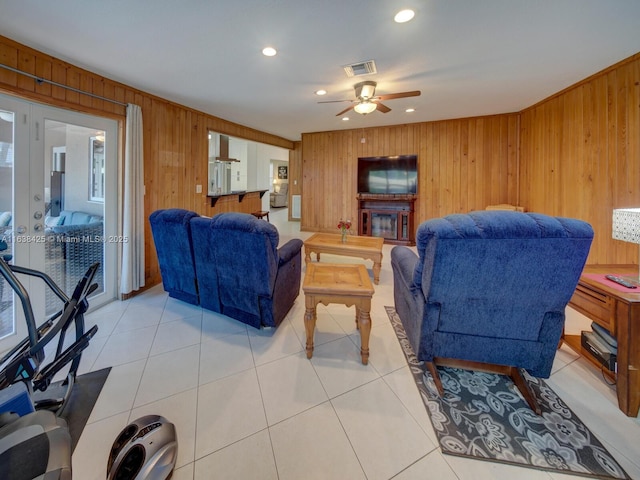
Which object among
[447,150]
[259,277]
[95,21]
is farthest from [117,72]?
[447,150]

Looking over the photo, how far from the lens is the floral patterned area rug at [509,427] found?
130cm

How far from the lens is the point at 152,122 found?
12.0ft

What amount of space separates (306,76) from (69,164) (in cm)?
265

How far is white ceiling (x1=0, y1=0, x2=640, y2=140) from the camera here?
79.2 inches

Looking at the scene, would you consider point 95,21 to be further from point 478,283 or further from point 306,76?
point 478,283

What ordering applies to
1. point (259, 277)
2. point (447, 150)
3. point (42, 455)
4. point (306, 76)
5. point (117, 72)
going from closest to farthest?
point (42, 455)
point (259, 277)
point (117, 72)
point (306, 76)
point (447, 150)

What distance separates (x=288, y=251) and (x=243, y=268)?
1.52 feet

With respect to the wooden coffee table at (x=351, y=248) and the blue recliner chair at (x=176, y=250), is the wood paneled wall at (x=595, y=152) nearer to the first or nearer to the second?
the wooden coffee table at (x=351, y=248)

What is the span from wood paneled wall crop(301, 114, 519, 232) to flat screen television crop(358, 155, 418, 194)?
0.16m

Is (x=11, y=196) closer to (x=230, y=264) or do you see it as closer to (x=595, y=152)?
(x=230, y=264)

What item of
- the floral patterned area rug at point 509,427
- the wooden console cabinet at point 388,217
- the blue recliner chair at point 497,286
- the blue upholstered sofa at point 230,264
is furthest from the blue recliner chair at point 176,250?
the wooden console cabinet at point 388,217

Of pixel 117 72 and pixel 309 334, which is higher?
pixel 117 72

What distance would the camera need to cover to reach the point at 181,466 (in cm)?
127

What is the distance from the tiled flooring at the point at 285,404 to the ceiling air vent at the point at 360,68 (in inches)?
107
